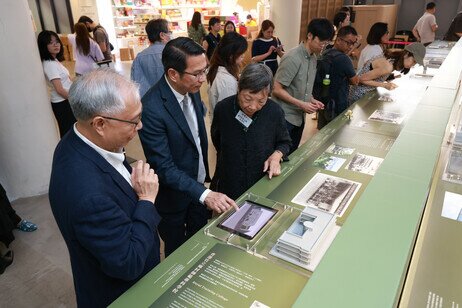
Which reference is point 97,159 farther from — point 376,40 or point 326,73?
point 376,40

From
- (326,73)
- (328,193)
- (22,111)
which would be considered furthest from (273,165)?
(22,111)

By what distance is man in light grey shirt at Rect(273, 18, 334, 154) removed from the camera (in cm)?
264

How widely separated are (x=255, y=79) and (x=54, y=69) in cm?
270

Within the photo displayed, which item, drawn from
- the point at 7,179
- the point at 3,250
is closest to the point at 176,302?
the point at 3,250

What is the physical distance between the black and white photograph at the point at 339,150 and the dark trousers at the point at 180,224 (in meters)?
0.97

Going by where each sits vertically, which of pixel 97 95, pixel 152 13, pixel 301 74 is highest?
pixel 152 13

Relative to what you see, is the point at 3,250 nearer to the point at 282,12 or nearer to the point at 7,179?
the point at 7,179

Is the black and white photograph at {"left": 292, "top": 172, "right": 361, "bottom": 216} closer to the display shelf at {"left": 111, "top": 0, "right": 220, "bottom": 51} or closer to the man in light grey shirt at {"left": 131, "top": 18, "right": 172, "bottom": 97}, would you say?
the man in light grey shirt at {"left": 131, "top": 18, "right": 172, "bottom": 97}

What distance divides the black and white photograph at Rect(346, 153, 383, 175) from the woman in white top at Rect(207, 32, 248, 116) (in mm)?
1071

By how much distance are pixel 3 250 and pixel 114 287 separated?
198cm

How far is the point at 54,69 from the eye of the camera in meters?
3.47

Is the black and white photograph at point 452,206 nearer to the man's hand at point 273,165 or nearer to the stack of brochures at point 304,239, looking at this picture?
the stack of brochures at point 304,239

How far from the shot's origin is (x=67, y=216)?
1029mm

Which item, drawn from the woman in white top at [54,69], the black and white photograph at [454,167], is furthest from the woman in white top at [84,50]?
the black and white photograph at [454,167]
